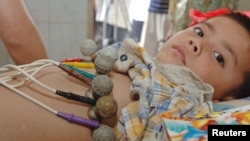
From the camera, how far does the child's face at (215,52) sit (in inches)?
30.5

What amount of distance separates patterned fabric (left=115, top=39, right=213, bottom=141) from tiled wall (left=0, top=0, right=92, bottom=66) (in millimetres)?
575

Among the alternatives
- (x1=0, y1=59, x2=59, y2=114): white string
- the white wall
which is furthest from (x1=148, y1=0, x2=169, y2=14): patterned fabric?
(x1=0, y1=59, x2=59, y2=114): white string

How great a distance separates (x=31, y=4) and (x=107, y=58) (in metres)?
0.67

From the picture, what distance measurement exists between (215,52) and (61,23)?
0.72m

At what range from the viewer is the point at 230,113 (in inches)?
21.8

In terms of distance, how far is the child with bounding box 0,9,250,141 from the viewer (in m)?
0.57

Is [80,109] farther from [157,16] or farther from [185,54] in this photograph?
[157,16]

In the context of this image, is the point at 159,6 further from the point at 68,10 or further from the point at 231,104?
the point at 231,104

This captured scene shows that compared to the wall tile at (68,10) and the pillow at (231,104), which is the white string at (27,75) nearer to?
the pillow at (231,104)

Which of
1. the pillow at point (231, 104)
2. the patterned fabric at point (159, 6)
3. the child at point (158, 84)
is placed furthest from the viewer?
the patterned fabric at point (159, 6)

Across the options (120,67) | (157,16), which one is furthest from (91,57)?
(157,16)

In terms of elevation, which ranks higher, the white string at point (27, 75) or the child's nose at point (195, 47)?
the child's nose at point (195, 47)

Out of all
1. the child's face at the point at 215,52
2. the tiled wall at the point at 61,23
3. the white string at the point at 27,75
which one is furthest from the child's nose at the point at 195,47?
the tiled wall at the point at 61,23

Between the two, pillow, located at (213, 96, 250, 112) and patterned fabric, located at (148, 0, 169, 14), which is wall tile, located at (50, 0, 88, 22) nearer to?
pillow, located at (213, 96, 250, 112)
